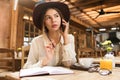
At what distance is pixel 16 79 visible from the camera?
0.97 metres

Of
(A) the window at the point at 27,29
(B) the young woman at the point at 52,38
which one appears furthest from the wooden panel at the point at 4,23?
(B) the young woman at the point at 52,38

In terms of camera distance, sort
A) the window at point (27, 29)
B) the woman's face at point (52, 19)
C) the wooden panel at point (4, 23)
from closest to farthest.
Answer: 1. the woman's face at point (52, 19)
2. the wooden panel at point (4, 23)
3. the window at point (27, 29)

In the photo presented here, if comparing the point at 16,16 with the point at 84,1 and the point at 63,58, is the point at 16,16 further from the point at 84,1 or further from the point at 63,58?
the point at 63,58

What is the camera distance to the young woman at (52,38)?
4.94ft

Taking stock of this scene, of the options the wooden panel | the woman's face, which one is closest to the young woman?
the woman's face

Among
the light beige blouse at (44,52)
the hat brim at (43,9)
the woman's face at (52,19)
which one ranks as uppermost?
the hat brim at (43,9)

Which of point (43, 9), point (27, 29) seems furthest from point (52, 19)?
point (27, 29)

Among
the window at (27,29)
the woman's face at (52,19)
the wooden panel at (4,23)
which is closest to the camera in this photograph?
the woman's face at (52,19)

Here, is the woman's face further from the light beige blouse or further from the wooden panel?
the wooden panel

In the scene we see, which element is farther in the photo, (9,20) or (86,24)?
(86,24)

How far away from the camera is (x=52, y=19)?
1.50 metres

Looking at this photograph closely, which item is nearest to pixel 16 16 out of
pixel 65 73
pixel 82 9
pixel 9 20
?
pixel 9 20

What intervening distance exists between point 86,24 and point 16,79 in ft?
35.3

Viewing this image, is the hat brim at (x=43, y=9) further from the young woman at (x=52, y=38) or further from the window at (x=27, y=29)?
the window at (x=27, y=29)
